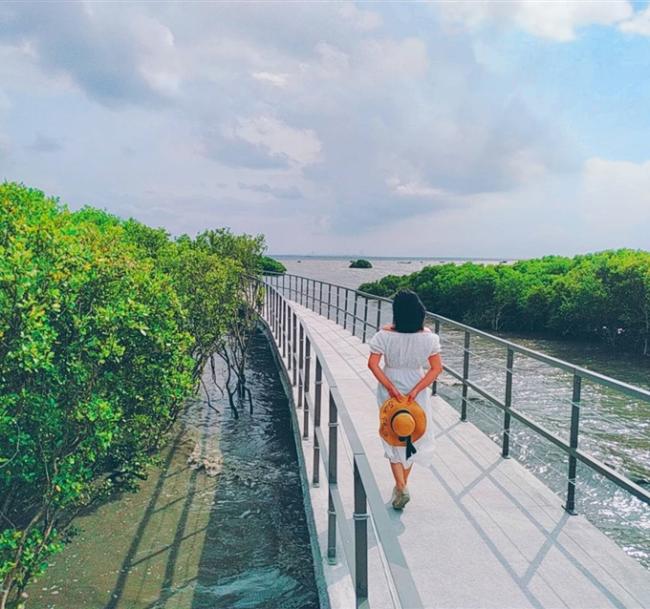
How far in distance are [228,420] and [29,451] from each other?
7.15 m

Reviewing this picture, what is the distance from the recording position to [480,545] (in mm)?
3500

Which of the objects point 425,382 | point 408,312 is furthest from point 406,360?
point 408,312

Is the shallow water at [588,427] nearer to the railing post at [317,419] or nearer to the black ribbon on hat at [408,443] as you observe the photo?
the black ribbon on hat at [408,443]

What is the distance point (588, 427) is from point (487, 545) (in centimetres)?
810

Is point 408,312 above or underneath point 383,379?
above

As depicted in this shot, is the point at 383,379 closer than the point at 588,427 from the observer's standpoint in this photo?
Yes

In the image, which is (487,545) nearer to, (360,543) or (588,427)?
(360,543)

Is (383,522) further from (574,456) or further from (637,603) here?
(574,456)

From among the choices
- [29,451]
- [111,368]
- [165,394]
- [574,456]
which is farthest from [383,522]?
[165,394]

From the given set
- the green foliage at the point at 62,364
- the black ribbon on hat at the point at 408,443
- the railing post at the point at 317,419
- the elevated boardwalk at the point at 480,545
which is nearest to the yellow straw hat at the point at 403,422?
the black ribbon on hat at the point at 408,443

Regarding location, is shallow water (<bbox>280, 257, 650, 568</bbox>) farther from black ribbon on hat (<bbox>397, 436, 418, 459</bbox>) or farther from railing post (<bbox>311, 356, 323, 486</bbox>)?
railing post (<bbox>311, 356, 323, 486</bbox>)

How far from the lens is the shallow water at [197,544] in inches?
204

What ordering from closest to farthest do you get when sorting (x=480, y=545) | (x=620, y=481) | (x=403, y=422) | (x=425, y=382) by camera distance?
(x=620, y=481) → (x=480, y=545) → (x=403, y=422) → (x=425, y=382)

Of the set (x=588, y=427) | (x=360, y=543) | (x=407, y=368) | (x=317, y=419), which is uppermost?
(x=407, y=368)
